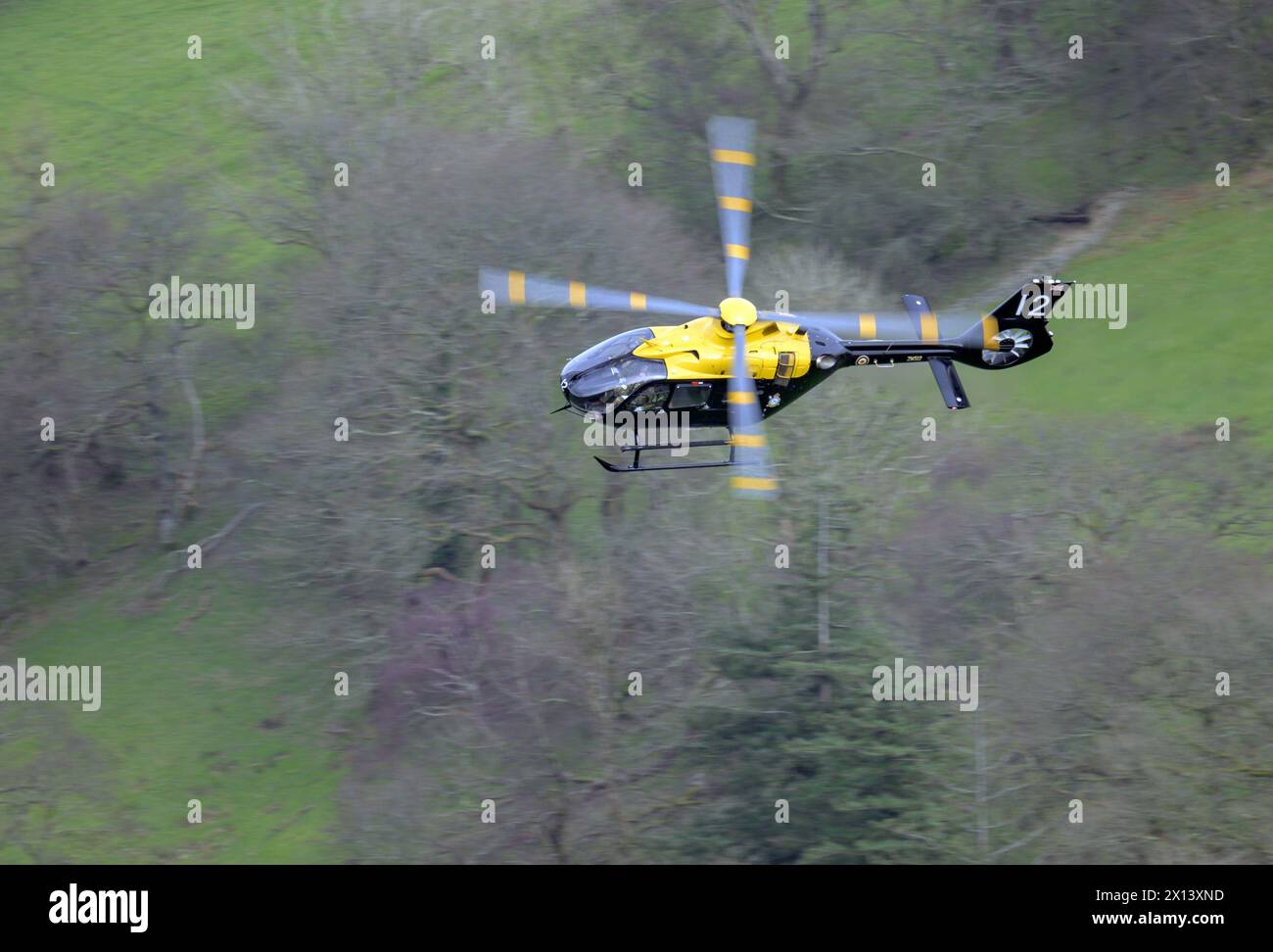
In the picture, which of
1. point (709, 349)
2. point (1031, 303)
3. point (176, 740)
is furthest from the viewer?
point (176, 740)

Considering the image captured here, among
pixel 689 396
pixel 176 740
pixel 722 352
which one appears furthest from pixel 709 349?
pixel 176 740

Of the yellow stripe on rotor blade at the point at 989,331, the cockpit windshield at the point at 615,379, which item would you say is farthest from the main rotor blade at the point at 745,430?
the yellow stripe on rotor blade at the point at 989,331

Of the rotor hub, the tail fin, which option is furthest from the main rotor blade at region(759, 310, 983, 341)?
the tail fin

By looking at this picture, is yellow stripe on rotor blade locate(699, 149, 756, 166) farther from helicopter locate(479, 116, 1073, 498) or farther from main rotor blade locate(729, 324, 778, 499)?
main rotor blade locate(729, 324, 778, 499)

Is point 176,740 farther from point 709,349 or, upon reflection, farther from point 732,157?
point 732,157

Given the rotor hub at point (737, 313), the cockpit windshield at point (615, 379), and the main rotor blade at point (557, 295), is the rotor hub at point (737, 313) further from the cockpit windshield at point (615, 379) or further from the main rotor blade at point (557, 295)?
the cockpit windshield at point (615, 379)

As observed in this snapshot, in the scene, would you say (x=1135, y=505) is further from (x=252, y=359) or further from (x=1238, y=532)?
(x=252, y=359)
